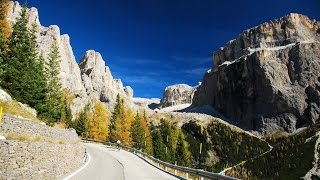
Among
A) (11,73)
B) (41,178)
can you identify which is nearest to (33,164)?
(41,178)

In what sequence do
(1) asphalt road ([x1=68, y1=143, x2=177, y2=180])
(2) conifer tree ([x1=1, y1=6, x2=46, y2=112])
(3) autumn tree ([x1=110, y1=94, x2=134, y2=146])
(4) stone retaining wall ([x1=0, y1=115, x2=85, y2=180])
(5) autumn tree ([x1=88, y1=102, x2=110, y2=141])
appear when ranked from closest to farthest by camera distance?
(4) stone retaining wall ([x1=0, y1=115, x2=85, y2=180]) → (1) asphalt road ([x1=68, y1=143, x2=177, y2=180]) → (2) conifer tree ([x1=1, y1=6, x2=46, y2=112]) → (3) autumn tree ([x1=110, y1=94, x2=134, y2=146]) → (5) autumn tree ([x1=88, y1=102, x2=110, y2=141])

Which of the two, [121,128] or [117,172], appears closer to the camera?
[117,172]

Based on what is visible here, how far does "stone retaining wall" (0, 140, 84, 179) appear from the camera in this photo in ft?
42.9

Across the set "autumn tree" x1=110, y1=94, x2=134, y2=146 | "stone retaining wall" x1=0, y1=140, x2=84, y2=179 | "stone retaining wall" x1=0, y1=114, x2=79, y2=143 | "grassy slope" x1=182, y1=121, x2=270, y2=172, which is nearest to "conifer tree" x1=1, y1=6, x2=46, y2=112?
"stone retaining wall" x1=0, y1=114, x2=79, y2=143

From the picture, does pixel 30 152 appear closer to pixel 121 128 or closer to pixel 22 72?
pixel 22 72

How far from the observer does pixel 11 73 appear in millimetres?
44750

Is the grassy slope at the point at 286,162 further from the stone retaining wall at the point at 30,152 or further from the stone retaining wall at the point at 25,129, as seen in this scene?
the stone retaining wall at the point at 25,129

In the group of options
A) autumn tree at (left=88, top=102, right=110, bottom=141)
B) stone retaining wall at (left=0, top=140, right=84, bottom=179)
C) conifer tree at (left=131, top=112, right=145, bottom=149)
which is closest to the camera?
stone retaining wall at (left=0, top=140, right=84, bottom=179)

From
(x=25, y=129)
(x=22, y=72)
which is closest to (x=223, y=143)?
(x=22, y=72)

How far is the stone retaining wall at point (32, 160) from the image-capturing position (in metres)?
13.1

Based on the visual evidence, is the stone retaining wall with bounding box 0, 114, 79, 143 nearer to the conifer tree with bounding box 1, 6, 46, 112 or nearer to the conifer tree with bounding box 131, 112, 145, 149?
the conifer tree with bounding box 1, 6, 46, 112

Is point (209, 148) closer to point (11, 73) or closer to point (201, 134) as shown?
point (201, 134)

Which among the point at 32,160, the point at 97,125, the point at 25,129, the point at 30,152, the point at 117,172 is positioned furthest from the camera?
the point at 97,125

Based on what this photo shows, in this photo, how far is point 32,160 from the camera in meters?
16.3
